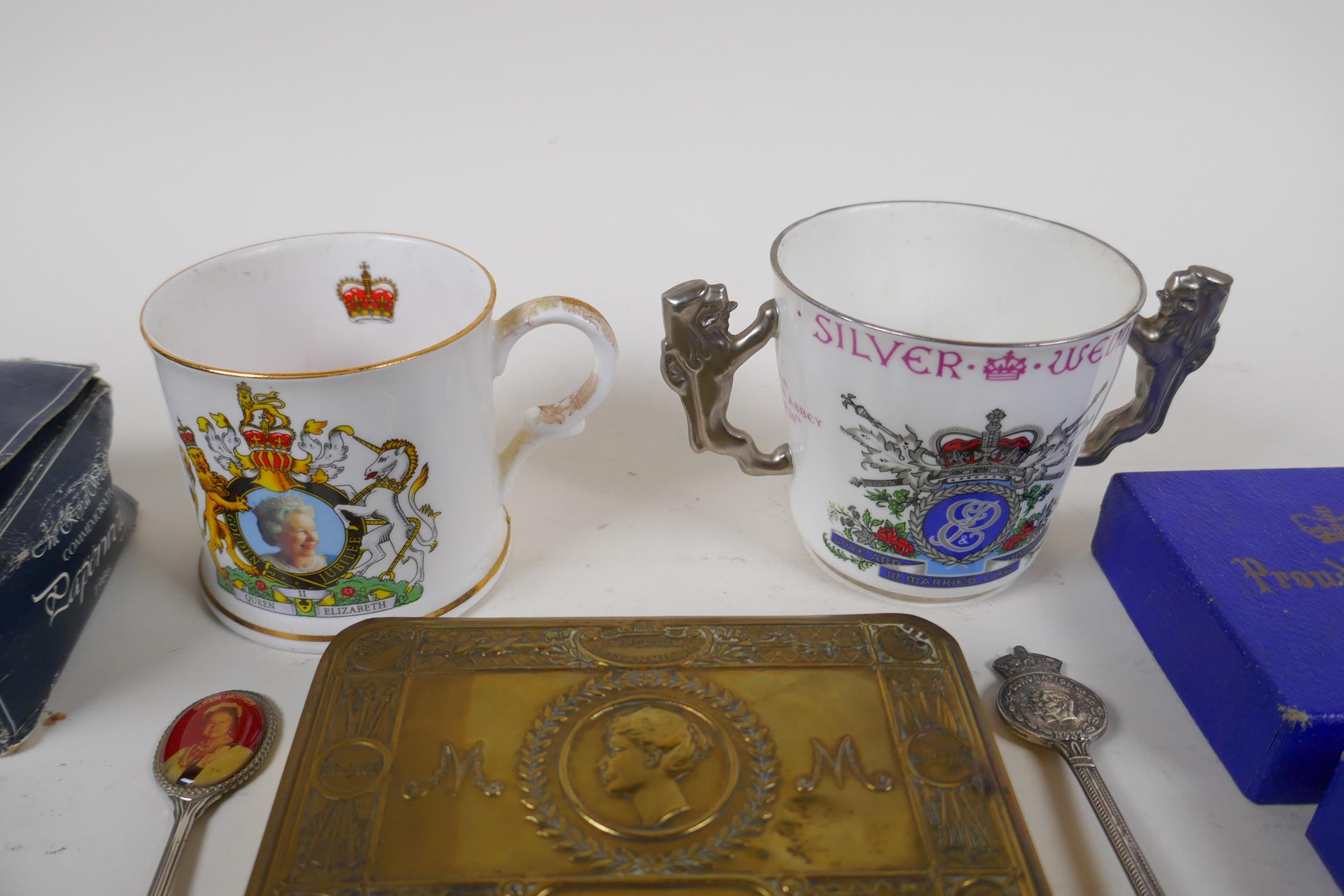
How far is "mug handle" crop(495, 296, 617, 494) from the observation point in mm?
786

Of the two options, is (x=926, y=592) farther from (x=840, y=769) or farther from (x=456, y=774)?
(x=456, y=774)

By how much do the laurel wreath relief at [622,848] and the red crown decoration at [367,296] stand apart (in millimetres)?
372

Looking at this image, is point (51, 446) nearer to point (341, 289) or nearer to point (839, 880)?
point (341, 289)

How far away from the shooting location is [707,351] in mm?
827

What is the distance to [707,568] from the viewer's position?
0.91 m

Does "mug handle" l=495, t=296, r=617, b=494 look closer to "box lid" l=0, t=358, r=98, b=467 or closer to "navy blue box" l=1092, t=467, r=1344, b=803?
"box lid" l=0, t=358, r=98, b=467

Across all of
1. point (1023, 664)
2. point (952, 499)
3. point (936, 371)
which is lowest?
point (1023, 664)

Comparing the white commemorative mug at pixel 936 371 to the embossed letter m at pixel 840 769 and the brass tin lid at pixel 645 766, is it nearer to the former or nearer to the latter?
the brass tin lid at pixel 645 766

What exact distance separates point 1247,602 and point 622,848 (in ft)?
1.54

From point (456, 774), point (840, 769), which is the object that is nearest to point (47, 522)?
point (456, 774)

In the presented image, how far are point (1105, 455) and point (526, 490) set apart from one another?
1.74 feet

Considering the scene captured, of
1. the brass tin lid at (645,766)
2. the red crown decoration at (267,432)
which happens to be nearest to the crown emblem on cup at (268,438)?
the red crown decoration at (267,432)

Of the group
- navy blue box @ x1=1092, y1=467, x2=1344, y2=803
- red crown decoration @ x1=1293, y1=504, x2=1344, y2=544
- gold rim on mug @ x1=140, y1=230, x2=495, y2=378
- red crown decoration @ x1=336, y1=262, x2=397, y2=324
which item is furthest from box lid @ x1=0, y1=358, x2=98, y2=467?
red crown decoration @ x1=1293, y1=504, x2=1344, y2=544

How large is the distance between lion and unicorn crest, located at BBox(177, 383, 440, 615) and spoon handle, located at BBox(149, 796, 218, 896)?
0.51 feet
